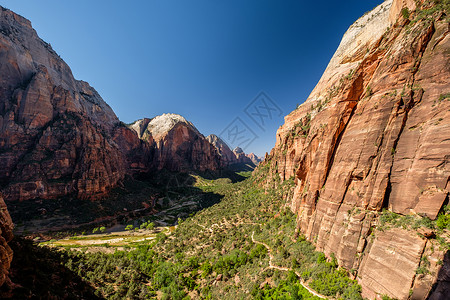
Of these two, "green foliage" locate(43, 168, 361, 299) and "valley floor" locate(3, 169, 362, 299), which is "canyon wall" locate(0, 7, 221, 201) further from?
"green foliage" locate(43, 168, 361, 299)

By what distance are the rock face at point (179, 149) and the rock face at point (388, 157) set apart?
394ft

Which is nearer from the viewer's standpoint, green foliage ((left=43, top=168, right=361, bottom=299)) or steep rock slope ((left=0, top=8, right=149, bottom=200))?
green foliage ((left=43, top=168, right=361, bottom=299))

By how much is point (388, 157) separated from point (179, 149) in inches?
5397

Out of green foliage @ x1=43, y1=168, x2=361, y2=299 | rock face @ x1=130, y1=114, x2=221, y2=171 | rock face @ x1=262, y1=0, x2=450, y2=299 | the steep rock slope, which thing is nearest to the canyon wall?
the steep rock slope

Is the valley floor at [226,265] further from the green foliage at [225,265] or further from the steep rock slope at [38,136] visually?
the steep rock slope at [38,136]

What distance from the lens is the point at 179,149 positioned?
5487 inches

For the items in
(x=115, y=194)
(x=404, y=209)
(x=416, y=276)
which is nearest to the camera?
(x=416, y=276)

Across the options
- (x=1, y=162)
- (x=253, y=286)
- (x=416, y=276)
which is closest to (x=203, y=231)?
(x=253, y=286)

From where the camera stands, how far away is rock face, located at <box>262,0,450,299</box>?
11.7 m

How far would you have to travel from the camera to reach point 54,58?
9506cm

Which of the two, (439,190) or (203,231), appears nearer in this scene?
(439,190)

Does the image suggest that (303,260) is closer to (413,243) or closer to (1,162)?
(413,243)

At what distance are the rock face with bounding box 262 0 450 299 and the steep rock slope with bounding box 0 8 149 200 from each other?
265ft

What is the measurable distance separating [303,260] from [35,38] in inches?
6109
